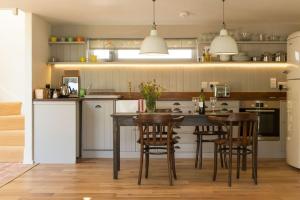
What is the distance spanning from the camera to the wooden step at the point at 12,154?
6.43 meters

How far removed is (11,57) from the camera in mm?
7535

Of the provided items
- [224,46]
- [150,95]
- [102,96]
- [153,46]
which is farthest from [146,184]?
[102,96]

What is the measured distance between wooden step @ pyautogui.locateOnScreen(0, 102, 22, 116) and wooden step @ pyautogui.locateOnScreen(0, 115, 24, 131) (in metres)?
0.17

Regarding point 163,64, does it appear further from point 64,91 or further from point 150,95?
point 150,95

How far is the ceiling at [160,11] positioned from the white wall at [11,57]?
3.20ft

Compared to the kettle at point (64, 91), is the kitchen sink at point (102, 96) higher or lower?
lower

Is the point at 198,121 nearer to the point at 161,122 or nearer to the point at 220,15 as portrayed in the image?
the point at 161,122

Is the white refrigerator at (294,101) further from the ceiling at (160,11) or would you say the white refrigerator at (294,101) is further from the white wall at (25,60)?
the white wall at (25,60)

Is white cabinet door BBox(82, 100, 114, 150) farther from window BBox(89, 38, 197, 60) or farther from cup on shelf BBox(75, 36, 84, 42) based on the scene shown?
cup on shelf BBox(75, 36, 84, 42)

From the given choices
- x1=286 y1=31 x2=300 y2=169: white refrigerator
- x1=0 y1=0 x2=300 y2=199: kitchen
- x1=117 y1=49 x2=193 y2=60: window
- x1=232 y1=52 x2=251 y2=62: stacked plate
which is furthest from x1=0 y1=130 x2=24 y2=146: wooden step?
x1=286 y1=31 x2=300 y2=169: white refrigerator

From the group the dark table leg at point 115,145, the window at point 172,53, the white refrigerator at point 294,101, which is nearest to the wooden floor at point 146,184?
the dark table leg at point 115,145

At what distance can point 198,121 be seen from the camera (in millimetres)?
4973

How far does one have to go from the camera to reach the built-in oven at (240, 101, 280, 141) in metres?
6.56

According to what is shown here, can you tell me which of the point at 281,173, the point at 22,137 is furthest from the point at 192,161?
the point at 22,137
